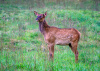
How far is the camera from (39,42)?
9.09 m

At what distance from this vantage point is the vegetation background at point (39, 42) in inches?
222

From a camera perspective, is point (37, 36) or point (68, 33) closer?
point (68, 33)

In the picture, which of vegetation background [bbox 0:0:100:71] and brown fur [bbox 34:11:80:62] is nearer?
vegetation background [bbox 0:0:100:71]

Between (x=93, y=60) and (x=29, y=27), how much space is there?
6.41m

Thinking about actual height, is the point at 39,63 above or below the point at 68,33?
below

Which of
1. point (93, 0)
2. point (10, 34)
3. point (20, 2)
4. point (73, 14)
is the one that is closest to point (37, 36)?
point (10, 34)

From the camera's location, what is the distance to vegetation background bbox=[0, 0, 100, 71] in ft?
18.5

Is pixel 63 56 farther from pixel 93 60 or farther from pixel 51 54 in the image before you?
pixel 93 60

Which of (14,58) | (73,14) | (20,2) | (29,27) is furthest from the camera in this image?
(20,2)

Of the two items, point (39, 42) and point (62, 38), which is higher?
point (62, 38)

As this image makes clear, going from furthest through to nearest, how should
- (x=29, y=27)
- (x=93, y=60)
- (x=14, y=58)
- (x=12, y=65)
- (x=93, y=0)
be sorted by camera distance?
(x=93, y=0) < (x=29, y=27) < (x=93, y=60) < (x=14, y=58) < (x=12, y=65)

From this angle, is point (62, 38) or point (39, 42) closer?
point (62, 38)

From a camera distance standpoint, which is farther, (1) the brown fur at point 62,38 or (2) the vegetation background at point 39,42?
(1) the brown fur at point 62,38

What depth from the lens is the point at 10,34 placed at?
9922 mm
